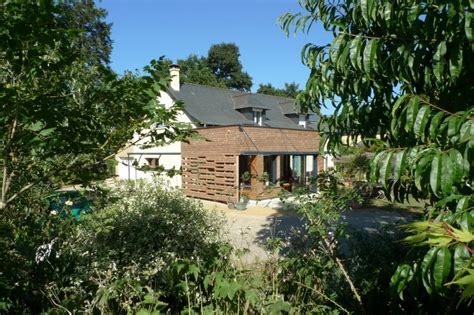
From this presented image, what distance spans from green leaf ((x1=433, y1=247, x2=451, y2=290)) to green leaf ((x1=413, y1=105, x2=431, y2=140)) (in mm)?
759

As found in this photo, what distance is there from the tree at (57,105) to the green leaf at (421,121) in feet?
5.48

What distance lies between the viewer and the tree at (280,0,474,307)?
1.63m

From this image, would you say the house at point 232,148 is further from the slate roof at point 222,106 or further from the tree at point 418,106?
the tree at point 418,106

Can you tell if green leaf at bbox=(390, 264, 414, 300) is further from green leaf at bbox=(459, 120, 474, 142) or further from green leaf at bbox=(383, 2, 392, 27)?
green leaf at bbox=(383, 2, 392, 27)

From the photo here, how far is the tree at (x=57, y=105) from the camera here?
2.13m

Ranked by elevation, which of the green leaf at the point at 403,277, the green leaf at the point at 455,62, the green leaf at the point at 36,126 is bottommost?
the green leaf at the point at 403,277

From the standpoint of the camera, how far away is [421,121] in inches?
81.5

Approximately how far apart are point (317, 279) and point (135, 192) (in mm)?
3884

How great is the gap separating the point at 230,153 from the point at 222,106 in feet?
34.5

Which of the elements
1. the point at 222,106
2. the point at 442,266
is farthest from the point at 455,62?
the point at 222,106

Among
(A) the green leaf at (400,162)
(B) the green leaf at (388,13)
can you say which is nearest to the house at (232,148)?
(B) the green leaf at (388,13)

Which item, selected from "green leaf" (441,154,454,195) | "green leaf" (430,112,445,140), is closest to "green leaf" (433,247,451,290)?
"green leaf" (441,154,454,195)

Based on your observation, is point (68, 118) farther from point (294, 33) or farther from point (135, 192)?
point (135, 192)

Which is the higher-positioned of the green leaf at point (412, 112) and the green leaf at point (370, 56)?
the green leaf at point (370, 56)
